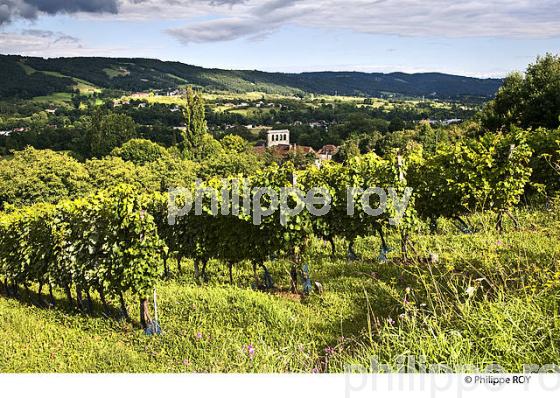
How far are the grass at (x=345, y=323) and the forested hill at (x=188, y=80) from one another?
76.7 feet

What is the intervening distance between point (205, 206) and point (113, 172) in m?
31.3

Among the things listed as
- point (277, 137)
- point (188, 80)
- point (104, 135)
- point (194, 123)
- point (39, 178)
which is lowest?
point (39, 178)

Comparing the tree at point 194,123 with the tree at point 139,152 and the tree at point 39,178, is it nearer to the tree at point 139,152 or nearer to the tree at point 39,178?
the tree at point 139,152

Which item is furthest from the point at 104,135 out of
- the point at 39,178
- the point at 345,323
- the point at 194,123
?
the point at 345,323

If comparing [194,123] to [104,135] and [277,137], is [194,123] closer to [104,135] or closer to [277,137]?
[104,135]

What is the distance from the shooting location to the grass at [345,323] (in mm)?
2178

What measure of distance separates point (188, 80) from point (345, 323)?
441 feet

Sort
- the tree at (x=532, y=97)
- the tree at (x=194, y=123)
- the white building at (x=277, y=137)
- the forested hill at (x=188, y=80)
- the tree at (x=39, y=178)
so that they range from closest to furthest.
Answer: the tree at (x=532, y=97)
the tree at (x=39, y=178)
the tree at (x=194, y=123)
the forested hill at (x=188, y=80)
the white building at (x=277, y=137)

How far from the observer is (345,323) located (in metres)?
4.07

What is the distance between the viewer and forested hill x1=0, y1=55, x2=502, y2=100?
55787 mm

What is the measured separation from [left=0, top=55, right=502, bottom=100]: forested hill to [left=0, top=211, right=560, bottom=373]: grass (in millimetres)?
23388

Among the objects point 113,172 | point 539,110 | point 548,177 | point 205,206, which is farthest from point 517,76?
point 113,172

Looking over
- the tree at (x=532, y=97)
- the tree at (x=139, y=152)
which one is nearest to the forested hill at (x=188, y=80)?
the tree at (x=532, y=97)

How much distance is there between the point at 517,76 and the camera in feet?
55.1
